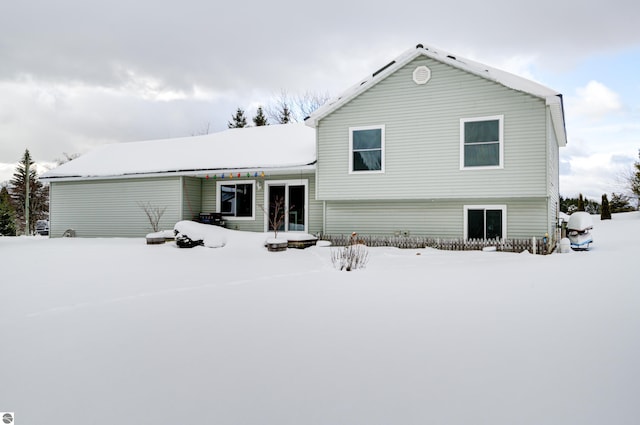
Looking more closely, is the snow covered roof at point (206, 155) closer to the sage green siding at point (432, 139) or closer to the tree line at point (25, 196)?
the sage green siding at point (432, 139)

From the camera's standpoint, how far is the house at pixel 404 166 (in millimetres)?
12516

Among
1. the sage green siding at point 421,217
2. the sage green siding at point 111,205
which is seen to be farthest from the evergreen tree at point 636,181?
the sage green siding at point 111,205

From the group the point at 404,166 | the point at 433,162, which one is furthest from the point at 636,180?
the point at 404,166

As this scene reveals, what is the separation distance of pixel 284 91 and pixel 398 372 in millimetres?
38603

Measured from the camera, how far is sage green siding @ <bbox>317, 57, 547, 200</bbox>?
12.3m

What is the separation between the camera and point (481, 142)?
1286 centimetres

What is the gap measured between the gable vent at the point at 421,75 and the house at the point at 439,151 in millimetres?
31

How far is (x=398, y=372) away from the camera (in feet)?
11.2

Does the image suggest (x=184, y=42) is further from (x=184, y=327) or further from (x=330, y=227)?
(x=184, y=327)

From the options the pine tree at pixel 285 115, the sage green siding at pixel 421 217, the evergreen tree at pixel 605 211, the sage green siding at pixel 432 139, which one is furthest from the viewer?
the pine tree at pixel 285 115

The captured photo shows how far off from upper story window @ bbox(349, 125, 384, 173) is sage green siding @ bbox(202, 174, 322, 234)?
231 cm

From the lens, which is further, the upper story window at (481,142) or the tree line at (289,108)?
the tree line at (289,108)

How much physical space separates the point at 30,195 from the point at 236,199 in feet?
127

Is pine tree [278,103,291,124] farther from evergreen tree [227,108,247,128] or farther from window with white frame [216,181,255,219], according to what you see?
window with white frame [216,181,255,219]
